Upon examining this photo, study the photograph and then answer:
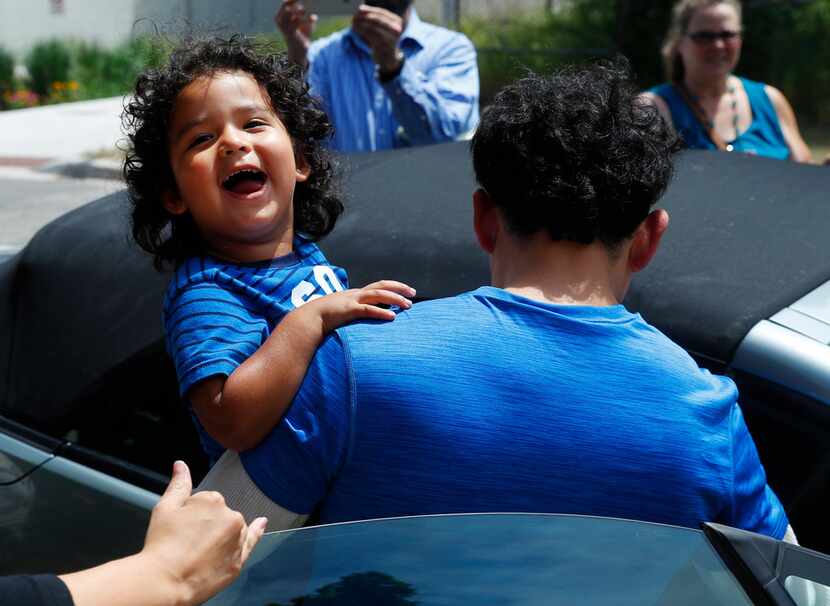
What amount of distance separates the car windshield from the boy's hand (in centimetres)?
29

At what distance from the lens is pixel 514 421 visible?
148 cm

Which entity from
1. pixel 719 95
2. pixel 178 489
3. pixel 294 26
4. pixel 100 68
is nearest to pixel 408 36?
pixel 294 26

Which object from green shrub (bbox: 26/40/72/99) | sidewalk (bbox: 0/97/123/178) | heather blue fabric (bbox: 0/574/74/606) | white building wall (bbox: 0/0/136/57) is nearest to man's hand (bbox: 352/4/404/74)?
heather blue fabric (bbox: 0/574/74/606)

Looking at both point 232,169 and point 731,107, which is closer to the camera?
point 232,169

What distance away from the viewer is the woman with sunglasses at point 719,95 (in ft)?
13.8

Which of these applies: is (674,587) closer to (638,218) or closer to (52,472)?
(638,218)

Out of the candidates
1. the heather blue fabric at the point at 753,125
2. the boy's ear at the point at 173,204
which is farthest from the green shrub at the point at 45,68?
the boy's ear at the point at 173,204

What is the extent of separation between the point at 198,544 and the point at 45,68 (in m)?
17.4

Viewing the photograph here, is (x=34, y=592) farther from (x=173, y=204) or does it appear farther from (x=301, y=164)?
(x=301, y=164)

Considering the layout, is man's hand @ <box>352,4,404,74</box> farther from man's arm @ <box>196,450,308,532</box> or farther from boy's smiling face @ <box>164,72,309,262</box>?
man's arm @ <box>196,450,308,532</box>

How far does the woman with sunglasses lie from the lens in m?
4.20

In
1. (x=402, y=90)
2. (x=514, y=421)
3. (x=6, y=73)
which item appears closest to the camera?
(x=514, y=421)

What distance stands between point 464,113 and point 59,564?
7.39 feet

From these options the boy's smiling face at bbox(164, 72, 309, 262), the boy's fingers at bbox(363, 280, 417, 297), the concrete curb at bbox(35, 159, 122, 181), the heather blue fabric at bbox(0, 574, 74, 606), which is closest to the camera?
the heather blue fabric at bbox(0, 574, 74, 606)
